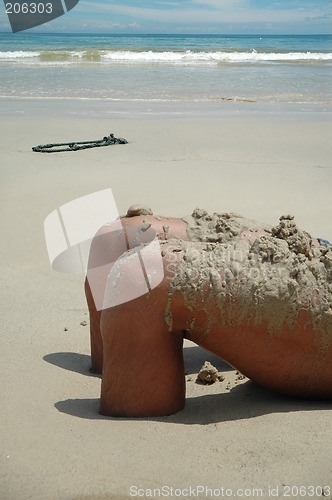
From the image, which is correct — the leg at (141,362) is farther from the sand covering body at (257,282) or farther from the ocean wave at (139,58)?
the ocean wave at (139,58)

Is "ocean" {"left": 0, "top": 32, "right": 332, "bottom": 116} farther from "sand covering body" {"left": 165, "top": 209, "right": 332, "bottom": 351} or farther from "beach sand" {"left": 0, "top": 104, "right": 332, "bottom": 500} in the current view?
"sand covering body" {"left": 165, "top": 209, "right": 332, "bottom": 351}

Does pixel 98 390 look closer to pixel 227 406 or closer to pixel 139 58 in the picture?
pixel 227 406

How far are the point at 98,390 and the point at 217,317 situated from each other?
0.83 metres

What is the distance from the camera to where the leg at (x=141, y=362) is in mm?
2449

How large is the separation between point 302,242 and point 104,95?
13.7m

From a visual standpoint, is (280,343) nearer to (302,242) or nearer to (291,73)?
(302,242)

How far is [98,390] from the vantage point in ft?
9.82

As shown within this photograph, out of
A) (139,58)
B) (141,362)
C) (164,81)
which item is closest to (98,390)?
(141,362)

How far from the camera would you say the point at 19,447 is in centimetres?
237

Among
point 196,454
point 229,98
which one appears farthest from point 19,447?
point 229,98

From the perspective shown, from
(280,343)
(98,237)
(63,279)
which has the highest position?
(98,237)

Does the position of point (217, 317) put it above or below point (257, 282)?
below

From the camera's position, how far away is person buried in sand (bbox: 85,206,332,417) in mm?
2449

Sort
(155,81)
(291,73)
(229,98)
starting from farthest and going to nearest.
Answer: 1. (291,73)
2. (155,81)
3. (229,98)
